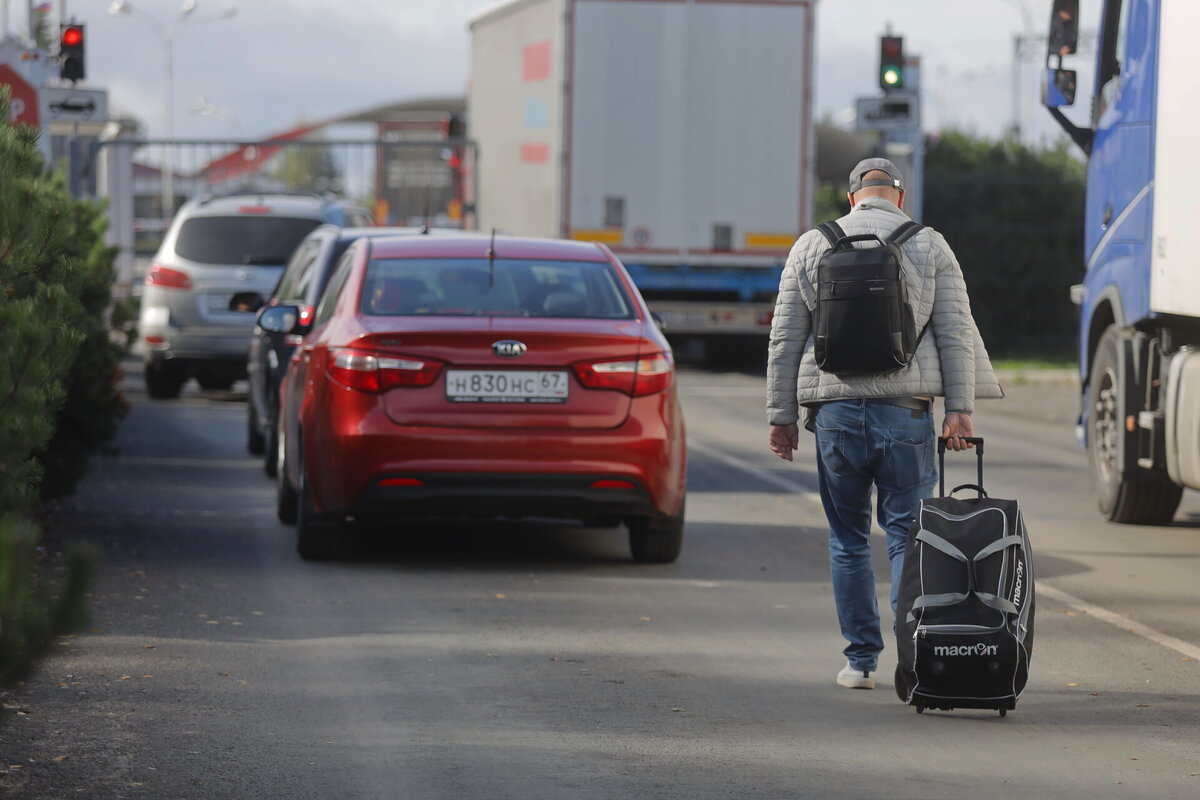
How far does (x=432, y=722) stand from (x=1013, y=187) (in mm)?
26159

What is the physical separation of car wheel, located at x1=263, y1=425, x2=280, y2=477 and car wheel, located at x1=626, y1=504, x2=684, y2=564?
3.55 metres

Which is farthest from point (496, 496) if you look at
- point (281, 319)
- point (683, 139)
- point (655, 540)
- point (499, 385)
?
point (683, 139)

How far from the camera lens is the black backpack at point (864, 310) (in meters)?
6.25

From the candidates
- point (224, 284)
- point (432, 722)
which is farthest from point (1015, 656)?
point (224, 284)

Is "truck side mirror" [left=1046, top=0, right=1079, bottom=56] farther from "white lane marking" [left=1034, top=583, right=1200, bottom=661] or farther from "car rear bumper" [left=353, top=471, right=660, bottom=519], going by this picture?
"car rear bumper" [left=353, top=471, right=660, bottom=519]

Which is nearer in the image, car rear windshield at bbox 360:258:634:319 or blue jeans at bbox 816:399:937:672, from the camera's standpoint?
blue jeans at bbox 816:399:937:672

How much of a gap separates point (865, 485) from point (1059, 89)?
5447 mm

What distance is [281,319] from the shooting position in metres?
10.7

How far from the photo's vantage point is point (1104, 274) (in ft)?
36.4

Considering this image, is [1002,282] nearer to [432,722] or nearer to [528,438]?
[528,438]

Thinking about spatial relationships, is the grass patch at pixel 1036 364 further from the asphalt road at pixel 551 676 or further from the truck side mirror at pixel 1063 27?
the asphalt road at pixel 551 676

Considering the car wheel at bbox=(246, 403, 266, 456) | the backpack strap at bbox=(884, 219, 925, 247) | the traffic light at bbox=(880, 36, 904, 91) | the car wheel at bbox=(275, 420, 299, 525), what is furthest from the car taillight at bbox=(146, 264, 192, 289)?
the backpack strap at bbox=(884, 219, 925, 247)

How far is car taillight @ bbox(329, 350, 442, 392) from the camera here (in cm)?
886

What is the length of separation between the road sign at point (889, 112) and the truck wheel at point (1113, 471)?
12032mm
